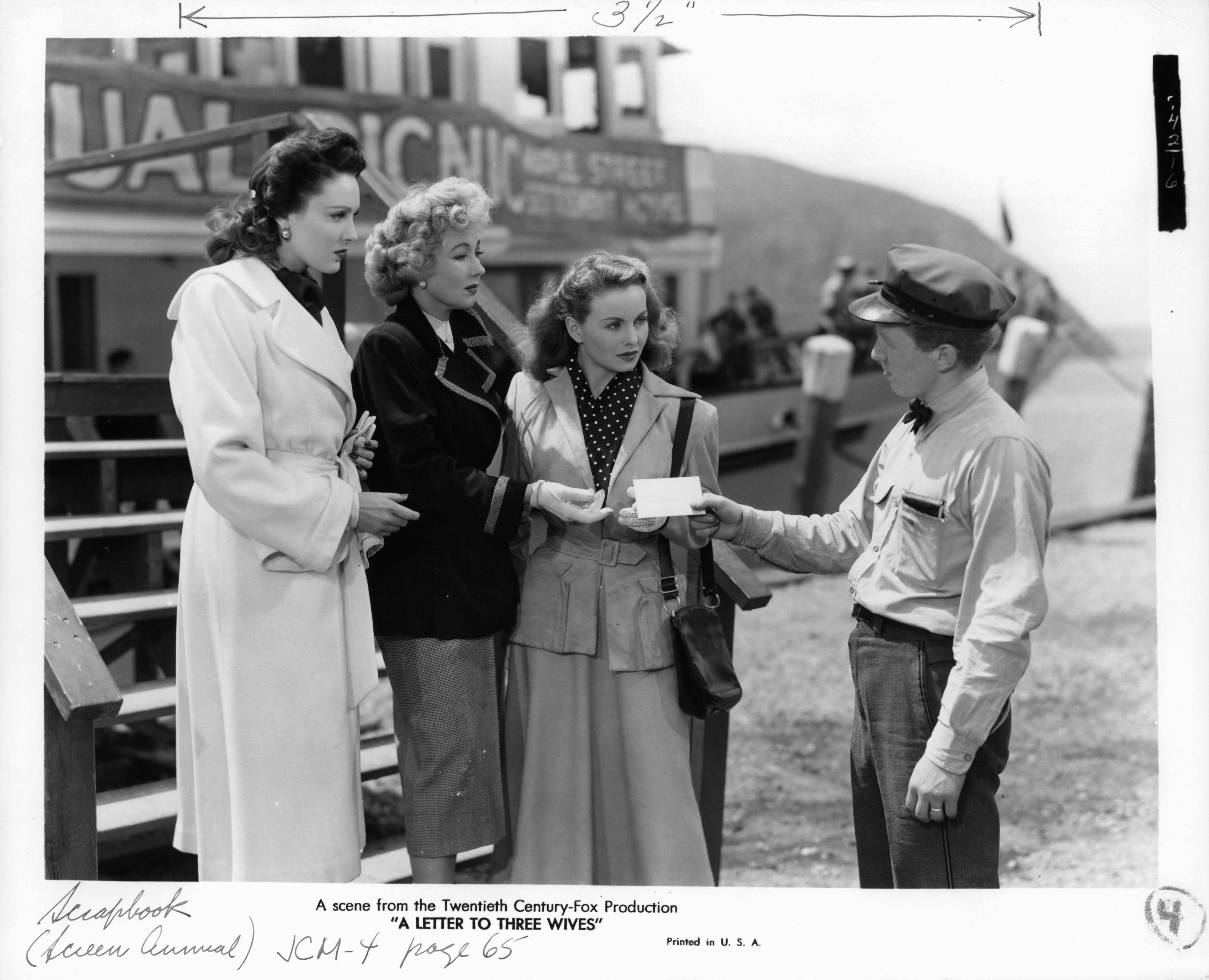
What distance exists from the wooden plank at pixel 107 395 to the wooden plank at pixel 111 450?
0.26 meters

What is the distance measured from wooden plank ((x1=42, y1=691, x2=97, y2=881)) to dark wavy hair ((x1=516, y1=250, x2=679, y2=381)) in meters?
1.46

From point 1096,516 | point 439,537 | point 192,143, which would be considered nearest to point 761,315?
point 1096,516

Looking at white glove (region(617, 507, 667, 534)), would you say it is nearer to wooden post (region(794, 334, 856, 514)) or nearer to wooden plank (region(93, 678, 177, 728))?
wooden plank (region(93, 678, 177, 728))

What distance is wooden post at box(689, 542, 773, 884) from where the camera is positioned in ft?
11.3

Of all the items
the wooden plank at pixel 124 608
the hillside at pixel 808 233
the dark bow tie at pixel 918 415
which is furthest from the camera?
the hillside at pixel 808 233

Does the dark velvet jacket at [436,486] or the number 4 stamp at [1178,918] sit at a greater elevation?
the dark velvet jacket at [436,486]

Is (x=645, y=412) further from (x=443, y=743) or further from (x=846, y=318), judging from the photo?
(x=846, y=318)

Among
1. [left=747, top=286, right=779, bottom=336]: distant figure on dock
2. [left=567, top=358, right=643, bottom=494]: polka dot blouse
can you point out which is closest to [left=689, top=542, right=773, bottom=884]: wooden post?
[left=567, top=358, right=643, bottom=494]: polka dot blouse

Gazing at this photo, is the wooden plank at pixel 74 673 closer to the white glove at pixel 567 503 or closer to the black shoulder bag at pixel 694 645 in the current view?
the white glove at pixel 567 503

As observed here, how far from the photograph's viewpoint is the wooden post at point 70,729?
2652mm

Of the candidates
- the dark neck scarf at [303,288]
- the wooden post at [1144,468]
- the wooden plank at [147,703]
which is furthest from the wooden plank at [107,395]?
the wooden post at [1144,468]

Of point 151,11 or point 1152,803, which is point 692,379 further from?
point 151,11

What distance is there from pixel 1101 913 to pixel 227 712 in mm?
2271

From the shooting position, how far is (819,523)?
9.79 ft
